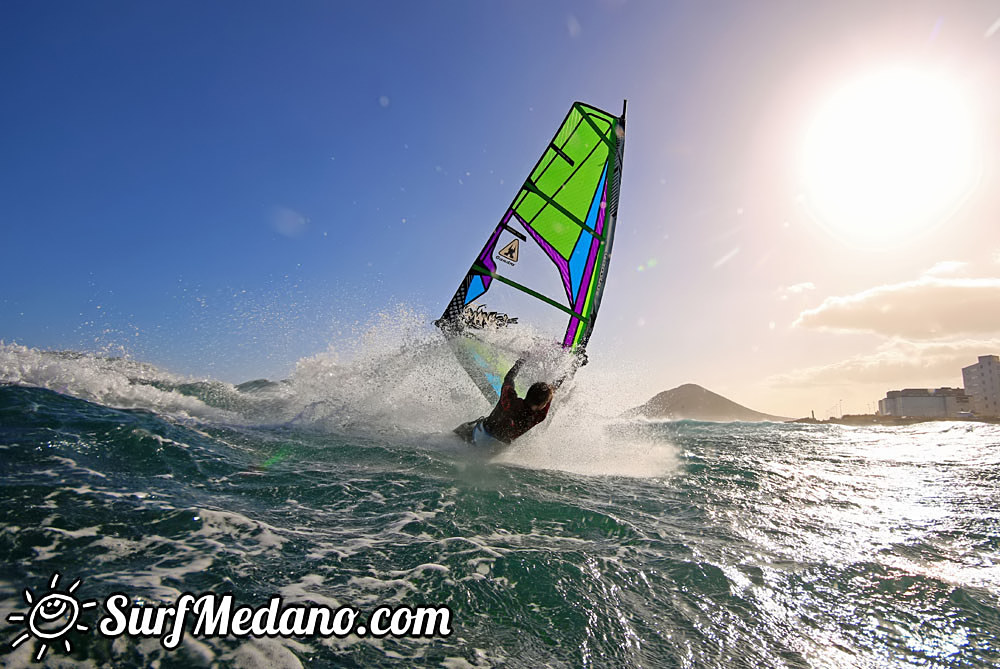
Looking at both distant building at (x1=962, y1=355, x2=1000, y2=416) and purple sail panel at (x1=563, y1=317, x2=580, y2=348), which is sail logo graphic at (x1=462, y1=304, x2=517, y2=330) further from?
distant building at (x1=962, y1=355, x2=1000, y2=416)

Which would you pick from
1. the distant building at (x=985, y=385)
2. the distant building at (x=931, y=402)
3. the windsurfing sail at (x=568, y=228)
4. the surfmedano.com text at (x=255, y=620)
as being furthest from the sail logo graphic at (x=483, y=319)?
the distant building at (x=985, y=385)

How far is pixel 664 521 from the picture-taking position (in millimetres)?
3945

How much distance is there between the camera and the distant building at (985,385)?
89875 mm

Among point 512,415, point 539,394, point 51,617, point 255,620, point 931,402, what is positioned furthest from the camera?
point 931,402

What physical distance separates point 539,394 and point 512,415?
53 centimetres

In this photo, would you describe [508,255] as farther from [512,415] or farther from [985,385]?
[985,385]

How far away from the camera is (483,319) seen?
326 inches

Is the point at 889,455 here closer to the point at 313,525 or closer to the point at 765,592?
the point at 765,592

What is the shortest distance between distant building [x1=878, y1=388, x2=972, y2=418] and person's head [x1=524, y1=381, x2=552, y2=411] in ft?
343

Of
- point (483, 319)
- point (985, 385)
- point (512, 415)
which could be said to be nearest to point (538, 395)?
point (512, 415)

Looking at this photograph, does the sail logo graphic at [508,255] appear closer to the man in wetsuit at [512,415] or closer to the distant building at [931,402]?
the man in wetsuit at [512,415]

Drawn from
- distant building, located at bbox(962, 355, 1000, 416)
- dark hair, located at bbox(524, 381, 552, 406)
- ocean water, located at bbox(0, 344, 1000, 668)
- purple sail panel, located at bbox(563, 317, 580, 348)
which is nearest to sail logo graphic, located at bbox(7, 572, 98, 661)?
ocean water, located at bbox(0, 344, 1000, 668)

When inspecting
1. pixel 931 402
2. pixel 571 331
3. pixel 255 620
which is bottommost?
pixel 255 620

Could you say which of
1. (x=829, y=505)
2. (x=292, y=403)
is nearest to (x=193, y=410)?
(x=292, y=403)
